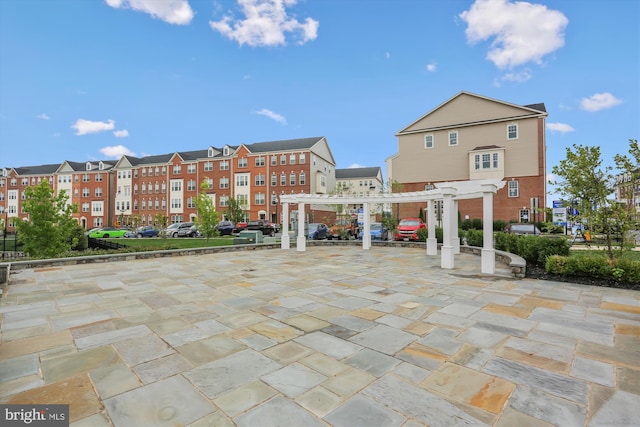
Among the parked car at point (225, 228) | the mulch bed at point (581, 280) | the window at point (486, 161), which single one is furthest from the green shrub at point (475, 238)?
the parked car at point (225, 228)

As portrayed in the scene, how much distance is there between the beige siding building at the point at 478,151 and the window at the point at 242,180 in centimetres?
2317

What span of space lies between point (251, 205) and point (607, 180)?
1724 inches

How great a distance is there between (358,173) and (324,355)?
6885cm

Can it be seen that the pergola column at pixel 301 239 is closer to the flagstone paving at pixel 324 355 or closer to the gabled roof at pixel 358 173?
the flagstone paving at pixel 324 355

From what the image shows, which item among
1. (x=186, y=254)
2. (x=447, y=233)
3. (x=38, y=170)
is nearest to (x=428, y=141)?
(x=447, y=233)

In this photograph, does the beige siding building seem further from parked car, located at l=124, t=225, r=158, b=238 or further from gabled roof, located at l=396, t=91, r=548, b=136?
parked car, located at l=124, t=225, r=158, b=238

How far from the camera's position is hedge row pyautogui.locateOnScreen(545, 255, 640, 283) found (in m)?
7.77

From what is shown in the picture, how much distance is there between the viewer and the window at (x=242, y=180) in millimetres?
48875

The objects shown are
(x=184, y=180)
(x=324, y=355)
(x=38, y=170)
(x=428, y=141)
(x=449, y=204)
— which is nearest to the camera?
(x=324, y=355)

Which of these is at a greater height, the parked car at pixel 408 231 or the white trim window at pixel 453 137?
the white trim window at pixel 453 137

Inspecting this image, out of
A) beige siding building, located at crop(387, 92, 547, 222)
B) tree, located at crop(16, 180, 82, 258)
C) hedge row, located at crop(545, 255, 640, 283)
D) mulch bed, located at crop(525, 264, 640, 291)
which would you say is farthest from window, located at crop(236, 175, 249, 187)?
hedge row, located at crop(545, 255, 640, 283)

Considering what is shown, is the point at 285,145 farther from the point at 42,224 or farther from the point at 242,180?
the point at 42,224

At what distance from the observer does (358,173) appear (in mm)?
71312

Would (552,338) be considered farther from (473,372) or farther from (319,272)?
(319,272)
